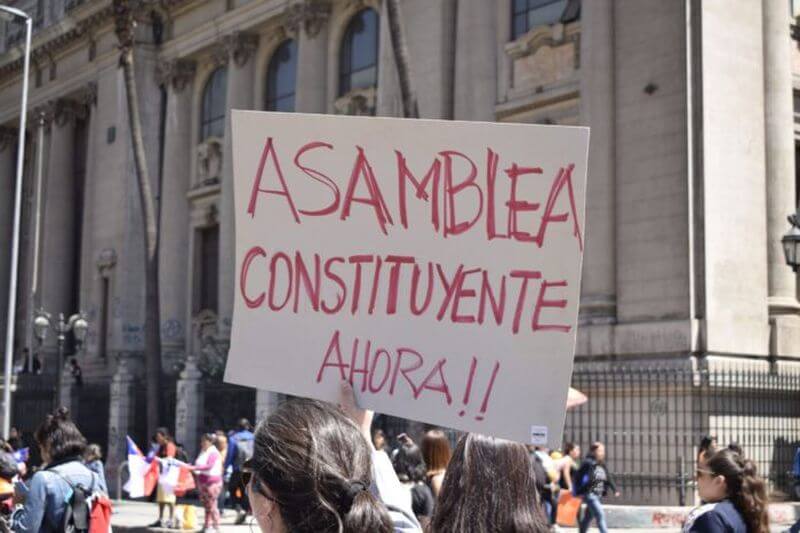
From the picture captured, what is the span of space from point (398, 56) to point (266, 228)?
16048 millimetres

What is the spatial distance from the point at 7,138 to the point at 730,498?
43761 mm

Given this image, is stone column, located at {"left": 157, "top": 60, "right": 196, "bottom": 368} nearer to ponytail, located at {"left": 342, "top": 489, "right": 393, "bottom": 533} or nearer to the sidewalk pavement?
the sidewalk pavement

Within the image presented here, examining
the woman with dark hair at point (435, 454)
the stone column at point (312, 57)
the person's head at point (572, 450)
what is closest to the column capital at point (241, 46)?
the stone column at point (312, 57)

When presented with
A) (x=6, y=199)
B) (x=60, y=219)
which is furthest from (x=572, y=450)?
(x=6, y=199)

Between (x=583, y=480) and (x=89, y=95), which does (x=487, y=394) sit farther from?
(x=89, y=95)

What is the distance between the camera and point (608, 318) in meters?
22.0

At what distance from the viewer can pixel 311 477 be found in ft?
8.96

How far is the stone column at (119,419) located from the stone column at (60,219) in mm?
8793

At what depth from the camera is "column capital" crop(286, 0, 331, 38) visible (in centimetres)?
3086

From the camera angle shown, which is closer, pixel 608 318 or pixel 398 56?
pixel 398 56

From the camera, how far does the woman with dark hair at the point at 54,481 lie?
6.87 metres

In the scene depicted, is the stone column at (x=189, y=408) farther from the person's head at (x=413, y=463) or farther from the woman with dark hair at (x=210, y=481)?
the person's head at (x=413, y=463)

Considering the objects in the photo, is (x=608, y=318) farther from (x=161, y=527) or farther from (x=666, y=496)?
(x=161, y=527)

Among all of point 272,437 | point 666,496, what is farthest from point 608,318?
point 272,437
